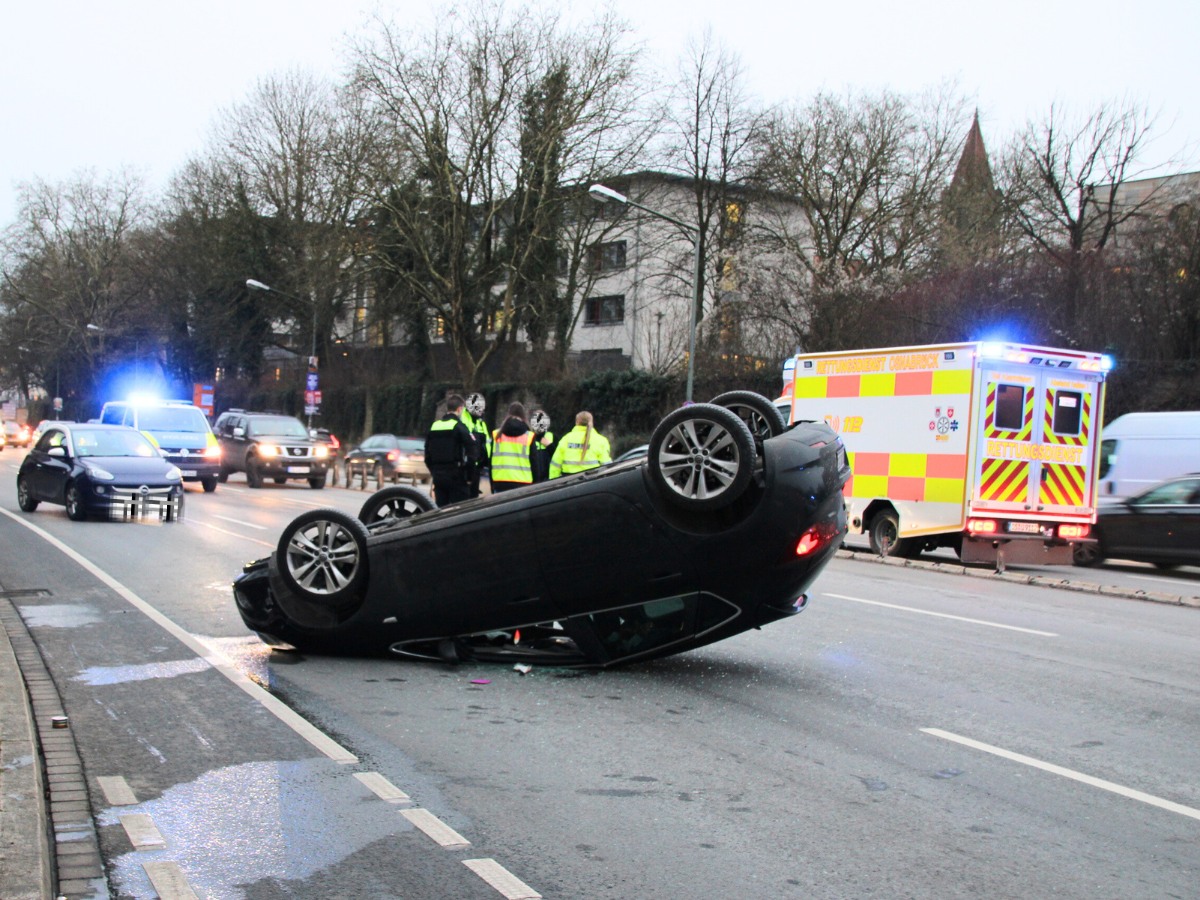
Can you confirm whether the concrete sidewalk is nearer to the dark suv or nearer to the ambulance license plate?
the ambulance license plate

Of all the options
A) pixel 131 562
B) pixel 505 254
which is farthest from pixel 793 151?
pixel 131 562

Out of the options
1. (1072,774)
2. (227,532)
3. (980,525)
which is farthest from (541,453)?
(1072,774)

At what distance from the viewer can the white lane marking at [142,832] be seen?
450cm

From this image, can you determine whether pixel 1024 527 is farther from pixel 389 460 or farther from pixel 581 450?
pixel 389 460

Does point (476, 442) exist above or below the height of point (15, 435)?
above

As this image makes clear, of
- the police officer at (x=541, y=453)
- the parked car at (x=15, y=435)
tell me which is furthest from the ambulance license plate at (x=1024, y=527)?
the parked car at (x=15, y=435)

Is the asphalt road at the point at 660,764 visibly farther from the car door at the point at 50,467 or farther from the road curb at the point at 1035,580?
the car door at the point at 50,467

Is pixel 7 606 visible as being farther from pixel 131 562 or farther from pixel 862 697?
pixel 862 697

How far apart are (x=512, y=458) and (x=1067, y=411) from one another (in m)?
7.89

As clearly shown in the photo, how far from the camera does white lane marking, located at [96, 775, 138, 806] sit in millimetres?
5008

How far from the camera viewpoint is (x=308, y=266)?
158 feet

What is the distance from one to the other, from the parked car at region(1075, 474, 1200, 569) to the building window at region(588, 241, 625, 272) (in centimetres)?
2743

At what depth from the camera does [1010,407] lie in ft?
53.2

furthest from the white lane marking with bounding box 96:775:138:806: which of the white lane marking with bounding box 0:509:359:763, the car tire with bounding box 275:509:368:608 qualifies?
the car tire with bounding box 275:509:368:608
